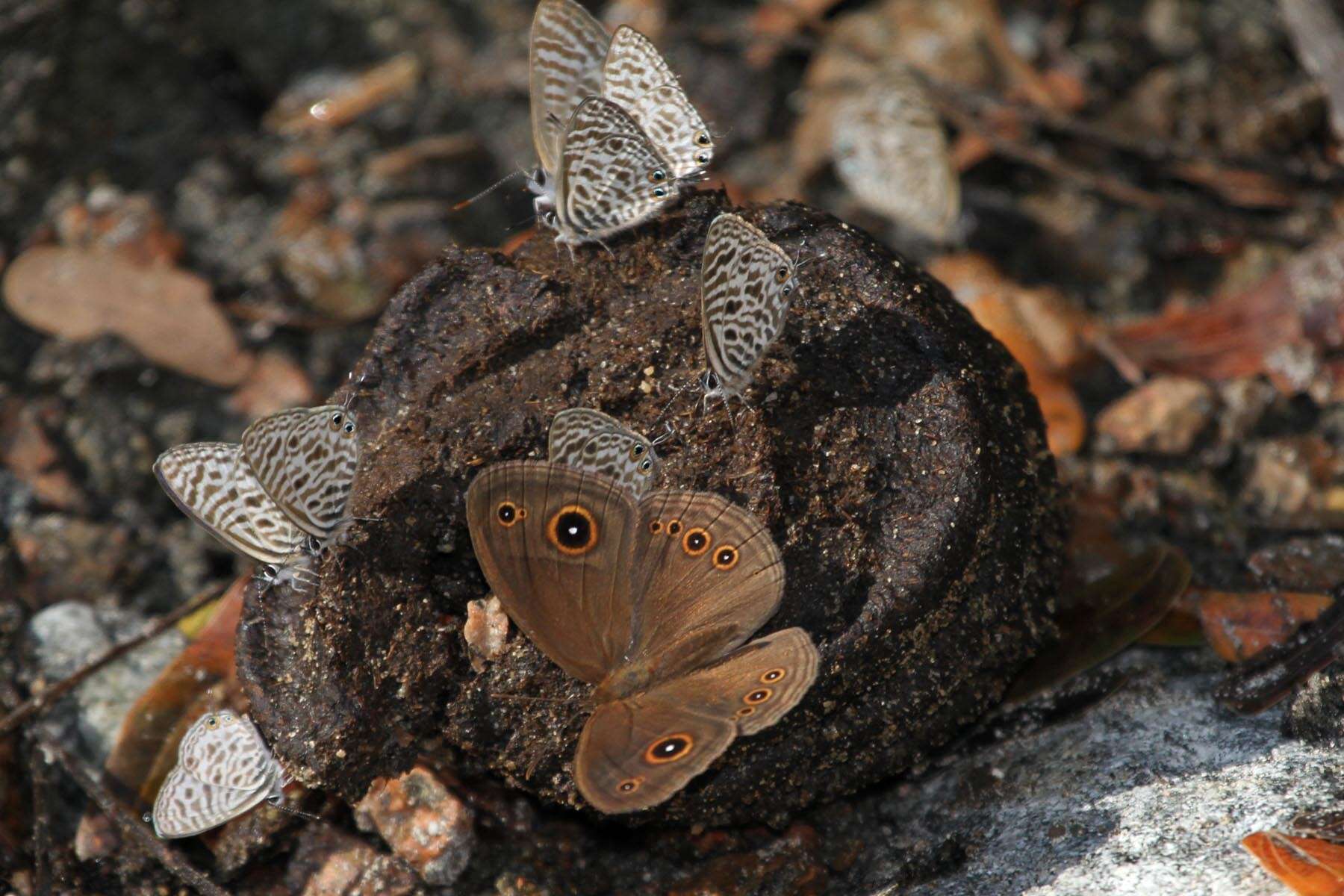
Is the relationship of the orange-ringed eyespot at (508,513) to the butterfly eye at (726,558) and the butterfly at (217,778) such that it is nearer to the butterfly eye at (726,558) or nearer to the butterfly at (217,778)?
the butterfly eye at (726,558)

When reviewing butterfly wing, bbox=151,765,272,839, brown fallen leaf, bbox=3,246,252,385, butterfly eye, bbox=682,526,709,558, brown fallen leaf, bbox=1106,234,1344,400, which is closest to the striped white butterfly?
butterfly eye, bbox=682,526,709,558

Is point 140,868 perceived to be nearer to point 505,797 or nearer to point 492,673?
point 505,797

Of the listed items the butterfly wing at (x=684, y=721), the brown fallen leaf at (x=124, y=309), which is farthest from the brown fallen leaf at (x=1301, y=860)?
the brown fallen leaf at (x=124, y=309)

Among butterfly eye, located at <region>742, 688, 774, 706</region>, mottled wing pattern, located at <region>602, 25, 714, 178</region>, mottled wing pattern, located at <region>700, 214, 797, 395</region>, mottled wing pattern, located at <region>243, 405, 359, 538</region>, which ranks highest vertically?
mottled wing pattern, located at <region>602, 25, 714, 178</region>

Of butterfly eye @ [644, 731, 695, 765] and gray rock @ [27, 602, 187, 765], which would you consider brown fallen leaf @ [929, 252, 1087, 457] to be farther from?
gray rock @ [27, 602, 187, 765]

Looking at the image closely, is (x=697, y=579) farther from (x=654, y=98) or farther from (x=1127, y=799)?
(x=654, y=98)
